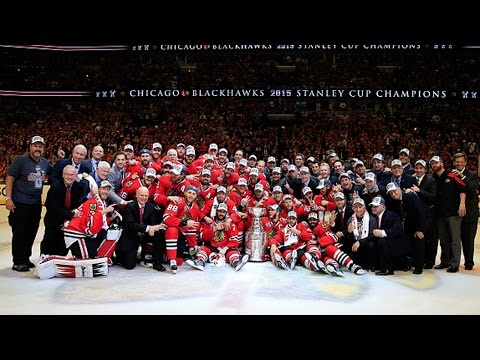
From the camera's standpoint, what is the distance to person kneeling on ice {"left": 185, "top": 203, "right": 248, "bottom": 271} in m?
6.52

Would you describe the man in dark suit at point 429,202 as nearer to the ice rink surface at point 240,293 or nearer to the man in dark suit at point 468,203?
the ice rink surface at point 240,293

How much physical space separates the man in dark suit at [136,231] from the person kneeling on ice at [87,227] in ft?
1.02

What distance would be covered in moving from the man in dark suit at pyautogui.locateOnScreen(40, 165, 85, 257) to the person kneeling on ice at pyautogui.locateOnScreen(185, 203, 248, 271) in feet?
5.50

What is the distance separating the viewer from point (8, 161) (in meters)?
15.7

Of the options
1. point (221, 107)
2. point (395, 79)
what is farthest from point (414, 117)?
point (221, 107)

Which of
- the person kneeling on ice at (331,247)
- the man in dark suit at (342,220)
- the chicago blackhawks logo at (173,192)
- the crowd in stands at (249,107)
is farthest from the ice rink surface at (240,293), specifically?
the crowd in stands at (249,107)

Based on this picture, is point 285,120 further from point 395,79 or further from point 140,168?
point 140,168

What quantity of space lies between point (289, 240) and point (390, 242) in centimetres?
133

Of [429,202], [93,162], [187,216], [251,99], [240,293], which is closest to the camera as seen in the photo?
[240,293]

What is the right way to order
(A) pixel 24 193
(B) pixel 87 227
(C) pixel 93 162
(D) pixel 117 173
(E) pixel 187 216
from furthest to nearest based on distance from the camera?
1. (D) pixel 117 173
2. (C) pixel 93 162
3. (E) pixel 187 216
4. (A) pixel 24 193
5. (B) pixel 87 227

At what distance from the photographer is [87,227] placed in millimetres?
5781

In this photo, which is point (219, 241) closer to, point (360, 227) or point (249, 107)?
point (360, 227)

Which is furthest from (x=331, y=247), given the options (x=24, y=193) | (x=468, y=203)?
(x=24, y=193)

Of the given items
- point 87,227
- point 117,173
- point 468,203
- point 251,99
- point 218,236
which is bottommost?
point 218,236
